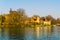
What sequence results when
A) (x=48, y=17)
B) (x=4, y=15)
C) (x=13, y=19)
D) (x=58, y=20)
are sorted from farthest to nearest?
(x=58, y=20) → (x=48, y=17) → (x=4, y=15) → (x=13, y=19)

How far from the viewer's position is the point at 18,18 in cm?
6550

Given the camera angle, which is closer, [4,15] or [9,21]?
[9,21]

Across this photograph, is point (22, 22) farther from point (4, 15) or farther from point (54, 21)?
point (54, 21)

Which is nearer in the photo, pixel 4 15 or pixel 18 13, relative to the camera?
pixel 18 13

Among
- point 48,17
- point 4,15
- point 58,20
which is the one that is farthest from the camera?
point 58,20

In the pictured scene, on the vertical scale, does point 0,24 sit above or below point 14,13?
below

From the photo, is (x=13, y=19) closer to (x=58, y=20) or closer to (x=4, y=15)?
(x=4, y=15)

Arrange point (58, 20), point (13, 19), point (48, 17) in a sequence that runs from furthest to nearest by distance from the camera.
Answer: point (58, 20) < point (48, 17) < point (13, 19)

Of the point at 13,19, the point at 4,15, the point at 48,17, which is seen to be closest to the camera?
the point at 13,19

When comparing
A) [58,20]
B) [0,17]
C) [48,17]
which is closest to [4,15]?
[0,17]

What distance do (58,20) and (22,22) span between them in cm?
4575

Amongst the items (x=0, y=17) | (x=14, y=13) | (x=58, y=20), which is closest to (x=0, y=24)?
(x=0, y=17)

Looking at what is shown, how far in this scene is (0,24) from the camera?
215 ft

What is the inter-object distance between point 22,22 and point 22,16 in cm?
240
